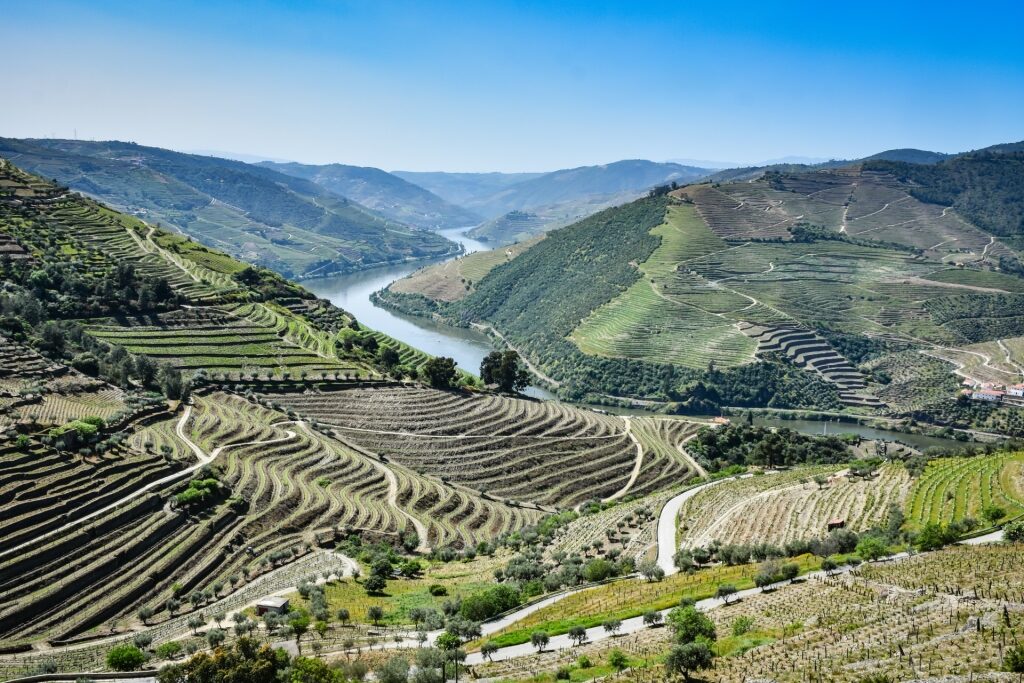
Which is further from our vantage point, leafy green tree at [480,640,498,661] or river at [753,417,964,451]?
river at [753,417,964,451]

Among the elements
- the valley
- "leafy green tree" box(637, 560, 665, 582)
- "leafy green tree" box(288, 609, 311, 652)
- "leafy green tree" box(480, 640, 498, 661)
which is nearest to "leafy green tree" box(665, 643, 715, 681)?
the valley

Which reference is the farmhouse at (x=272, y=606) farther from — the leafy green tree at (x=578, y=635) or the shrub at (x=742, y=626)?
the shrub at (x=742, y=626)

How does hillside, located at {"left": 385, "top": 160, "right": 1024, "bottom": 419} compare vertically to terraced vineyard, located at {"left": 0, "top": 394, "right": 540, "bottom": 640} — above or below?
above

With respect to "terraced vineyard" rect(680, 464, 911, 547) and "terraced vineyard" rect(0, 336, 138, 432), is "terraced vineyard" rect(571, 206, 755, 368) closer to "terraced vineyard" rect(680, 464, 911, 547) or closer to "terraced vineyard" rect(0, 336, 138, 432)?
"terraced vineyard" rect(680, 464, 911, 547)

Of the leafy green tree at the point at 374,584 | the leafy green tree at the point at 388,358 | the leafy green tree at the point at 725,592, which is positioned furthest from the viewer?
the leafy green tree at the point at 388,358

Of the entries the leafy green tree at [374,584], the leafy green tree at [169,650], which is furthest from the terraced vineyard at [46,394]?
the leafy green tree at [374,584]

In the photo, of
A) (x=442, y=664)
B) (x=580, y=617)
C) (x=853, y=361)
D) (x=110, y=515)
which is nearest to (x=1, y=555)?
(x=110, y=515)
